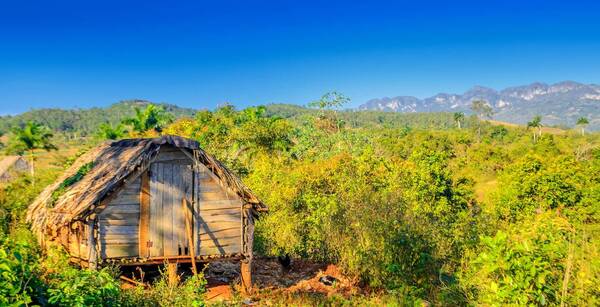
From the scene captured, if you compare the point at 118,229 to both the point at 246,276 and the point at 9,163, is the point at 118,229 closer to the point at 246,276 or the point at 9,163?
the point at 246,276

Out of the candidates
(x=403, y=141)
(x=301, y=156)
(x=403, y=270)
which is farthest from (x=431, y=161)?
(x=403, y=141)

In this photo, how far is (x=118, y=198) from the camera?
12.8 meters

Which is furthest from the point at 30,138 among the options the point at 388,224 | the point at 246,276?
the point at 388,224

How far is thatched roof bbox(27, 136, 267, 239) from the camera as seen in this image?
1225cm

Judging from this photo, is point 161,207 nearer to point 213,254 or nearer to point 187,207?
point 187,207

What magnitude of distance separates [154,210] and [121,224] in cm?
92

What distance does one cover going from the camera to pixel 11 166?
4750 centimetres

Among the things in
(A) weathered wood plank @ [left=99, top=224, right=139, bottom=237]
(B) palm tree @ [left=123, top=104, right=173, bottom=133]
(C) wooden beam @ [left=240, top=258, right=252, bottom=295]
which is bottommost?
(C) wooden beam @ [left=240, top=258, right=252, bottom=295]

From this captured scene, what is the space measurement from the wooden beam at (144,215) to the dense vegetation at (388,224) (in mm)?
2030

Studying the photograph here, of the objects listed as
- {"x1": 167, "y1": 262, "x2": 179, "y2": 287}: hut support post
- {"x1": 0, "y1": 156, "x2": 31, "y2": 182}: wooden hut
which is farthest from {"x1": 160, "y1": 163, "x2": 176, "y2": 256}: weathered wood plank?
{"x1": 0, "y1": 156, "x2": 31, "y2": 182}: wooden hut

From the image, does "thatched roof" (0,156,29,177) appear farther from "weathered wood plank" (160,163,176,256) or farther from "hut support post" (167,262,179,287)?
"hut support post" (167,262,179,287)

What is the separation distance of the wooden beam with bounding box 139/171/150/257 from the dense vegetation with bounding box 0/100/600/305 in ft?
6.66

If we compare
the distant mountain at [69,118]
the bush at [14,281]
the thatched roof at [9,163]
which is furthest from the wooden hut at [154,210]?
the distant mountain at [69,118]

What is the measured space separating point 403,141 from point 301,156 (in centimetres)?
3740
